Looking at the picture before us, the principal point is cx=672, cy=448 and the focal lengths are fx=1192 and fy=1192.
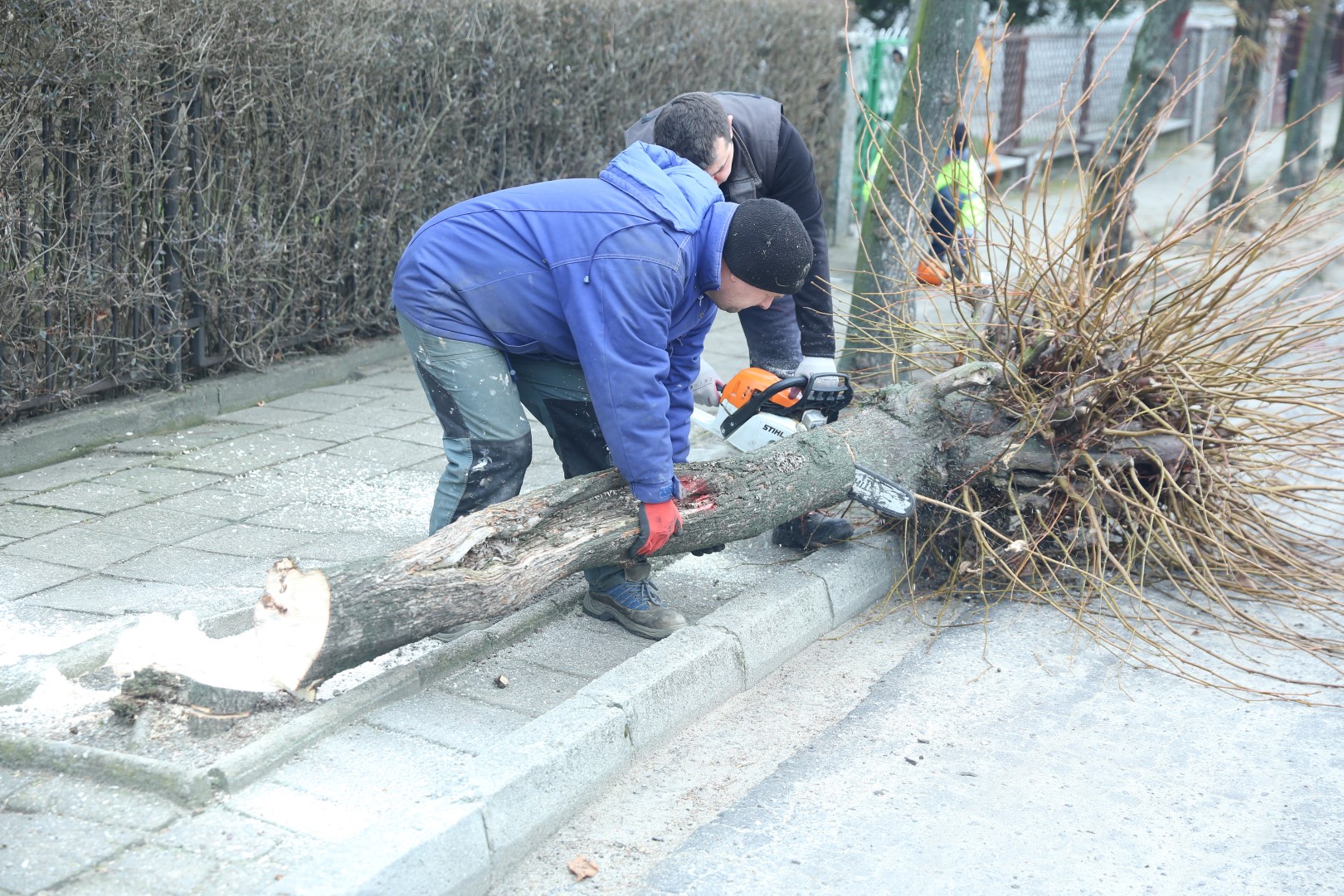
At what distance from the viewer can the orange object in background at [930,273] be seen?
14.4 feet

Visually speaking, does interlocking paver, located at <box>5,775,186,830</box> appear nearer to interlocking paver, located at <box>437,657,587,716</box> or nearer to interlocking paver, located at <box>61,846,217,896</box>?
interlocking paver, located at <box>61,846,217,896</box>

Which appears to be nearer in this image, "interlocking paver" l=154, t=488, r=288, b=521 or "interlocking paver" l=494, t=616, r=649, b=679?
"interlocking paver" l=494, t=616, r=649, b=679

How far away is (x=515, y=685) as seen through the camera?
336cm

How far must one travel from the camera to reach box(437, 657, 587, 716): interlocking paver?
326cm

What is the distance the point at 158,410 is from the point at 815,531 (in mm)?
3173

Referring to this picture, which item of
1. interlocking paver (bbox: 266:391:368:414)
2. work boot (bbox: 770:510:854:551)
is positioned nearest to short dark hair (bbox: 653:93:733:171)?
work boot (bbox: 770:510:854:551)

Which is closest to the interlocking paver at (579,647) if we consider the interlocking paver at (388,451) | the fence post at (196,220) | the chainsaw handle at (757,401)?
the chainsaw handle at (757,401)

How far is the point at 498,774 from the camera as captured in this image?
2672 mm

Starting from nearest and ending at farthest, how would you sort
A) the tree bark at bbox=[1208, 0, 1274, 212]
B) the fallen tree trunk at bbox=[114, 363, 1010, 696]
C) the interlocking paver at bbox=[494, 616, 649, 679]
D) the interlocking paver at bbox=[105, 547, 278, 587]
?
1. the fallen tree trunk at bbox=[114, 363, 1010, 696]
2. the interlocking paver at bbox=[494, 616, 649, 679]
3. the interlocking paver at bbox=[105, 547, 278, 587]
4. the tree bark at bbox=[1208, 0, 1274, 212]

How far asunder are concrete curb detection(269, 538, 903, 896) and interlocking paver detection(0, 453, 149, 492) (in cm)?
283

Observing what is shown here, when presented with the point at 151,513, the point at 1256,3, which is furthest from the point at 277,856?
the point at 1256,3

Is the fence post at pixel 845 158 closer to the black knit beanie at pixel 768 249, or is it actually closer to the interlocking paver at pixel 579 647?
the interlocking paver at pixel 579 647

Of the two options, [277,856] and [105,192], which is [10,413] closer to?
[105,192]

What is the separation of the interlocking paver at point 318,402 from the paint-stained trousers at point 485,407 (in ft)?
8.86
